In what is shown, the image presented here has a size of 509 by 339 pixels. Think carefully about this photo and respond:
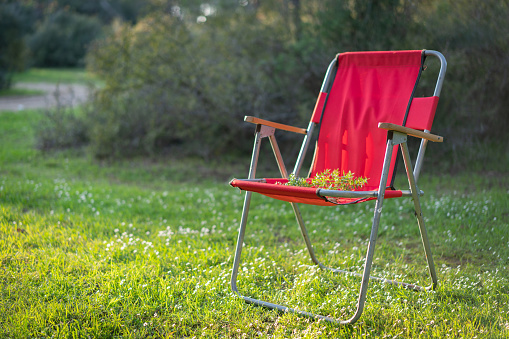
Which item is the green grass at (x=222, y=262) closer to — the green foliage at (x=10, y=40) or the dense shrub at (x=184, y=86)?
the dense shrub at (x=184, y=86)

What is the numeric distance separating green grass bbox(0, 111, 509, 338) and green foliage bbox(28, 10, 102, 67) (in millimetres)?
20942

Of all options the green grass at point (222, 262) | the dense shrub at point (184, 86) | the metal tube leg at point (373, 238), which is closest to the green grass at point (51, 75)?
the dense shrub at point (184, 86)

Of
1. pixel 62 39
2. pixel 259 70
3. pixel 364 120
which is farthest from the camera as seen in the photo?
pixel 62 39

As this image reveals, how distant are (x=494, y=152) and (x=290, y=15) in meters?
3.27

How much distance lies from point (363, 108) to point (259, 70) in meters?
3.96

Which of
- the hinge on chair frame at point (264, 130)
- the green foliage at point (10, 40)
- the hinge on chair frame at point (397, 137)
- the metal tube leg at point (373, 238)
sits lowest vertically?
the metal tube leg at point (373, 238)

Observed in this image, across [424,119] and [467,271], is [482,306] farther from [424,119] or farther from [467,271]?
[424,119]

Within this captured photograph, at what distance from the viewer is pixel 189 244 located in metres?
3.27

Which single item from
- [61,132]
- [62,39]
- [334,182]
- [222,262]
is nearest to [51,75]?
[62,39]

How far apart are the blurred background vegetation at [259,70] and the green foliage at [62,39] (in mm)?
17460

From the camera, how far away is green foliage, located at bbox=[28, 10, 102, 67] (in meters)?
23.4

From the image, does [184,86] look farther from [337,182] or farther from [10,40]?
[10,40]

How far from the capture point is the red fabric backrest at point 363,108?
275cm

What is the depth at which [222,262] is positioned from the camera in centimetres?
293
